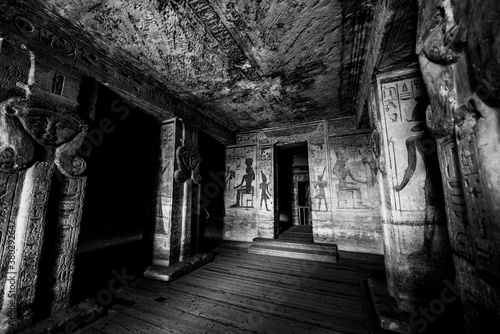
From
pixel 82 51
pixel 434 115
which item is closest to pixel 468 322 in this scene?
pixel 434 115

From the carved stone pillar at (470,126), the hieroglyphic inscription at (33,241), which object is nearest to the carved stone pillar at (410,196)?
the carved stone pillar at (470,126)

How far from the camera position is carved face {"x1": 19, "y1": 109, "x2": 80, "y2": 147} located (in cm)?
216

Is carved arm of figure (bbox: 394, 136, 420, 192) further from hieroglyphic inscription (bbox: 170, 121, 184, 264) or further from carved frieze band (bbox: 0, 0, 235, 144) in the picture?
carved frieze band (bbox: 0, 0, 235, 144)

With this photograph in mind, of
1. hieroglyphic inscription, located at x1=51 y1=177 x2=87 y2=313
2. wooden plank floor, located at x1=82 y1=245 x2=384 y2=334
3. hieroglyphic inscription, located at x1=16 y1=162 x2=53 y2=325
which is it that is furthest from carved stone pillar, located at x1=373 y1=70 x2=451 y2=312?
hieroglyphic inscription, located at x1=16 y1=162 x2=53 y2=325

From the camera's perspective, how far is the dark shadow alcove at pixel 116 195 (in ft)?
11.8

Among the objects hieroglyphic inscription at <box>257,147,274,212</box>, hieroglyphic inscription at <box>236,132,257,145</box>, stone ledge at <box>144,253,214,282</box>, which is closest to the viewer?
stone ledge at <box>144,253,214,282</box>

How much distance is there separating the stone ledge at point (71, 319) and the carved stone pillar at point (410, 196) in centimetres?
370

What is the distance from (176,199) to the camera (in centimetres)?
418

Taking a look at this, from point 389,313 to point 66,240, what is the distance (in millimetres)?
3941

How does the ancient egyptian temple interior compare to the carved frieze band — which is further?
the carved frieze band

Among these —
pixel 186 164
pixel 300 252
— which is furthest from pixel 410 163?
pixel 186 164

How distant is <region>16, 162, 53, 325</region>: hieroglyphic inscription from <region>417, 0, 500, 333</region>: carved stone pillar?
3.71 metres

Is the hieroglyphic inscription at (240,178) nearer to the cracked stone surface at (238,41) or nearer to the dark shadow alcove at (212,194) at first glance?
the dark shadow alcove at (212,194)

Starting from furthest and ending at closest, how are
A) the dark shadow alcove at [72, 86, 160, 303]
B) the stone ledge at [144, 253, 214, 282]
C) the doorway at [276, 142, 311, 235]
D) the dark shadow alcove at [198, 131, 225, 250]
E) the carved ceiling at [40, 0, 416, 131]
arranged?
the doorway at [276, 142, 311, 235] < the dark shadow alcove at [198, 131, 225, 250] < the dark shadow alcove at [72, 86, 160, 303] < the stone ledge at [144, 253, 214, 282] < the carved ceiling at [40, 0, 416, 131]
